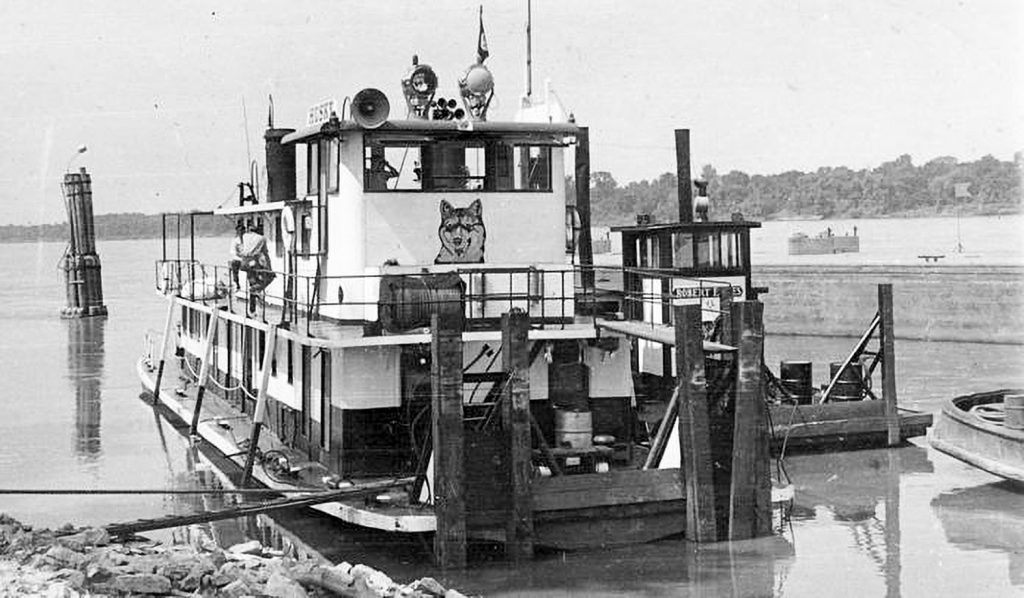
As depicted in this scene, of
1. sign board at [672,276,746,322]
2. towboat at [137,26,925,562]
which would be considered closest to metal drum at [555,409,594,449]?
towboat at [137,26,925,562]

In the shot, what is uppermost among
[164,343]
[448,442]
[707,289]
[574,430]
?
[707,289]

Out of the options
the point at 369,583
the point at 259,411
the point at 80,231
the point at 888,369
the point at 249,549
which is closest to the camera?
the point at 369,583

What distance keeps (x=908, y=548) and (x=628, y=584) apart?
186 inches

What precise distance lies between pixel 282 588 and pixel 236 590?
0.41 meters

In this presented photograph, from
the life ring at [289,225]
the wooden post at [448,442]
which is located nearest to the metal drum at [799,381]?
the life ring at [289,225]

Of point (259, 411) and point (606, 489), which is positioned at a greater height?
point (259, 411)

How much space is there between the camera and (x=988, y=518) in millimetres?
18391

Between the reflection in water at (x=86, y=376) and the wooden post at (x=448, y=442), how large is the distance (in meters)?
13.0

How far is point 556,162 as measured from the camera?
18062 mm

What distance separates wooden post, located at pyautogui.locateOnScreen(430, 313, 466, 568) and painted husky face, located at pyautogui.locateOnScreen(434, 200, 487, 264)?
3252mm

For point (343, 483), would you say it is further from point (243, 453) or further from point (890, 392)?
point (890, 392)

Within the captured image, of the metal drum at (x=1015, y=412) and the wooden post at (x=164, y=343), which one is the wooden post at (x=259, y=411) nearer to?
the wooden post at (x=164, y=343)

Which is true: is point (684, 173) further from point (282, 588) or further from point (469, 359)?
point (282, 588)

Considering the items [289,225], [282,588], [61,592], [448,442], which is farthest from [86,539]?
[289,225]
